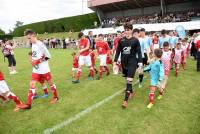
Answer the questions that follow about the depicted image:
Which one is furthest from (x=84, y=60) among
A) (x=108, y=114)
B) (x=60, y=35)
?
(x=60, y=35)

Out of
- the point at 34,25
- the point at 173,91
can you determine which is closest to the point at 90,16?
the point at 34,25

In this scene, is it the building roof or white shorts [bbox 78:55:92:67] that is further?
the building roof

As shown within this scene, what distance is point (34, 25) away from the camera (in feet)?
216

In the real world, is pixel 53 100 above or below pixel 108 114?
above

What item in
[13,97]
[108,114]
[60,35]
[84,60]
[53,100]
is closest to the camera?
[108,114]

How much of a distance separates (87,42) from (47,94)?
3124 mm

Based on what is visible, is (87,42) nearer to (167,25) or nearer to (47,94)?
(47,94)

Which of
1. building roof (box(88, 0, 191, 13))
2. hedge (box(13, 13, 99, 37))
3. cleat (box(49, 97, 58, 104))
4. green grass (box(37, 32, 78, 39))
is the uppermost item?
building roof (box(88, 0, 191, 13))

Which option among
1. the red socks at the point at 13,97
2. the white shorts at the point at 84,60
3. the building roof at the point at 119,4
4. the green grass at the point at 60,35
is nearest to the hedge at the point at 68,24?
the green grass at the point at 60,35

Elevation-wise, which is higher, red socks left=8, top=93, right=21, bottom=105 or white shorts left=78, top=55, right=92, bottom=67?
white shorts left=78, top=55, right=92, bottom=67

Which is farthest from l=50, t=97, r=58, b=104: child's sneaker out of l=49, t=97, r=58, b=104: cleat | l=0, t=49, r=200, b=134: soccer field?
l=0, t=49, r=200, b=134: soccer field

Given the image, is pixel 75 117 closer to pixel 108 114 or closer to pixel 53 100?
pixel 108 114

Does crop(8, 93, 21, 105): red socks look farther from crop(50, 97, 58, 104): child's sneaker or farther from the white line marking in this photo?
the white line marking

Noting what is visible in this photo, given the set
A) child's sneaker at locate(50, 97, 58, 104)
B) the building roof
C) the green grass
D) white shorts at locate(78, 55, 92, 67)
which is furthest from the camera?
the green grass
